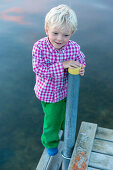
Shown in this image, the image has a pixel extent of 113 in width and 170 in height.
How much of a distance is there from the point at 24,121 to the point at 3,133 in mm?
382

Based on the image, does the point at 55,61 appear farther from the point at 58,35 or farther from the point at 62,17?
the point at 62,17

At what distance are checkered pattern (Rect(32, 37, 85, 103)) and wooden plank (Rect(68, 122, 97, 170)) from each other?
54 cm

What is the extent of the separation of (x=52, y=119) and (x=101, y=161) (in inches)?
22.0

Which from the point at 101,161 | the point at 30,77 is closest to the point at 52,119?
the point at 101,161

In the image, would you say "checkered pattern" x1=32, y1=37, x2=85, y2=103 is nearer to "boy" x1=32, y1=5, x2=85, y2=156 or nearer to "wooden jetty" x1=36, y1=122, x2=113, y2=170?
"boy" x1=32, y1=5, x2=85, y2=156

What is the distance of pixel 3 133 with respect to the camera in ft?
12.5

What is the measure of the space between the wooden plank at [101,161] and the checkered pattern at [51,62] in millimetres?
671

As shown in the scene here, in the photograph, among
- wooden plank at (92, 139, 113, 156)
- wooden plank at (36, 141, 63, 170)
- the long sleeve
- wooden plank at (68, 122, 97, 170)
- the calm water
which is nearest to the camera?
the long sleeve

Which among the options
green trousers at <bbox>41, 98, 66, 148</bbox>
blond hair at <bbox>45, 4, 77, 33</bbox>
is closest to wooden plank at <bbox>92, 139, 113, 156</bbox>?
green trousers at <bbox>41, 98, 66, 148</bbox>

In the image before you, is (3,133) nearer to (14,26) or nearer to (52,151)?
(52,151)

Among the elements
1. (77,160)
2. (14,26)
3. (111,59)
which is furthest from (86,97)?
(14,26)

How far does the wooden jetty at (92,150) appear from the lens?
7.08ft

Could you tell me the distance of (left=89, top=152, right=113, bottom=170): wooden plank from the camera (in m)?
2.16

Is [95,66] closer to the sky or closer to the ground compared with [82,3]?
closer to the ground
